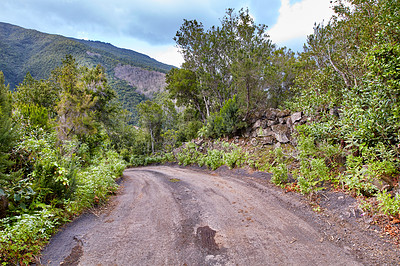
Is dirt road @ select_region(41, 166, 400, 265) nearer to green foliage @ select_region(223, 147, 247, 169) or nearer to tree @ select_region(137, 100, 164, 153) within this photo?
green foliage @ select_region(223, 147, 247, 169)

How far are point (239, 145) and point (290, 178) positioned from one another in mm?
5243

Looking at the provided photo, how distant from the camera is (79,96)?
41.1 ft

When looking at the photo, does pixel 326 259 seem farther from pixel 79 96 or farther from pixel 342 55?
pixel 79 96

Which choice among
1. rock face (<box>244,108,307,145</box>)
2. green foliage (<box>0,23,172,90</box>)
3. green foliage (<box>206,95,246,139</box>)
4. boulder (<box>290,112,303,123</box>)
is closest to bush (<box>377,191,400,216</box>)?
rock face (<box>244,108,307,145</box>)

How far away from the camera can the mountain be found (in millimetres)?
58531

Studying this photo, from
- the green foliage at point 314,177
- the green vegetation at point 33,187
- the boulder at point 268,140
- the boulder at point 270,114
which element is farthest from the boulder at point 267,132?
the green vegetation at point 33,187

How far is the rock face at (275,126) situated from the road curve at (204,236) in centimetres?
460

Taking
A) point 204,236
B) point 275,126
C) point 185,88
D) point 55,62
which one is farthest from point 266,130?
point 55,62

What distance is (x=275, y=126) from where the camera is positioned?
31.8 feet

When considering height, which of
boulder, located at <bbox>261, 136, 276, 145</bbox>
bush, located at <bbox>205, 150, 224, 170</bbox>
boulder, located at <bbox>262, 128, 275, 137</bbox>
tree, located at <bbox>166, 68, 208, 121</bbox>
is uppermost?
tree, located at <bbox>166, 68, 208, 121</bbox>

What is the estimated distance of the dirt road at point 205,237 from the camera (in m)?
2.51

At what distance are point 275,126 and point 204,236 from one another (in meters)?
8.04

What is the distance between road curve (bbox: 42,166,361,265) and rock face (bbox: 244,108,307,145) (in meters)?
4.60

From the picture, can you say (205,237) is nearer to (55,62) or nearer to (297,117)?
(297,117)
